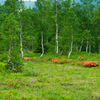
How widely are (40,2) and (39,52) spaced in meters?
11.5

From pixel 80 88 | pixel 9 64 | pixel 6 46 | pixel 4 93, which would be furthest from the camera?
pixel 6 46

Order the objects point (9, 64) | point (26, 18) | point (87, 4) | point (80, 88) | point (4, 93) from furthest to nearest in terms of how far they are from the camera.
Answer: point (87, 4) → point (26, 18) → point (9, 64) → point (80, 88) → point (4, 93)

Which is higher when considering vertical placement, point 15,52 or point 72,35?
point 72,35

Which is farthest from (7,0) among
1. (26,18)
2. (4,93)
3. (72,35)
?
(4,93)

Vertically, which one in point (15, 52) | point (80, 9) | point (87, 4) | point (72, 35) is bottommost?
point (15, 52)

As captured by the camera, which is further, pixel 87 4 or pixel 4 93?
pixel 87 4

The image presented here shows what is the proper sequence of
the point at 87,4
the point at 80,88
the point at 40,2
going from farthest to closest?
the point at 87,4 → the point at 40,2 → the point at 80,88

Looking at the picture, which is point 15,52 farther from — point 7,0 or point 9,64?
point 7,0

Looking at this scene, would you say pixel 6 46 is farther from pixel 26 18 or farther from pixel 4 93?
pixel 26 18

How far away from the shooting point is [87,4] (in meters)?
39.4

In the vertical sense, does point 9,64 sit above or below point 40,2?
below

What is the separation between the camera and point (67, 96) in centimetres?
681

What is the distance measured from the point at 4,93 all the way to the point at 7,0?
26323 mm

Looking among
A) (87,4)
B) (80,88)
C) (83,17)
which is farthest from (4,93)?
(87,4)
